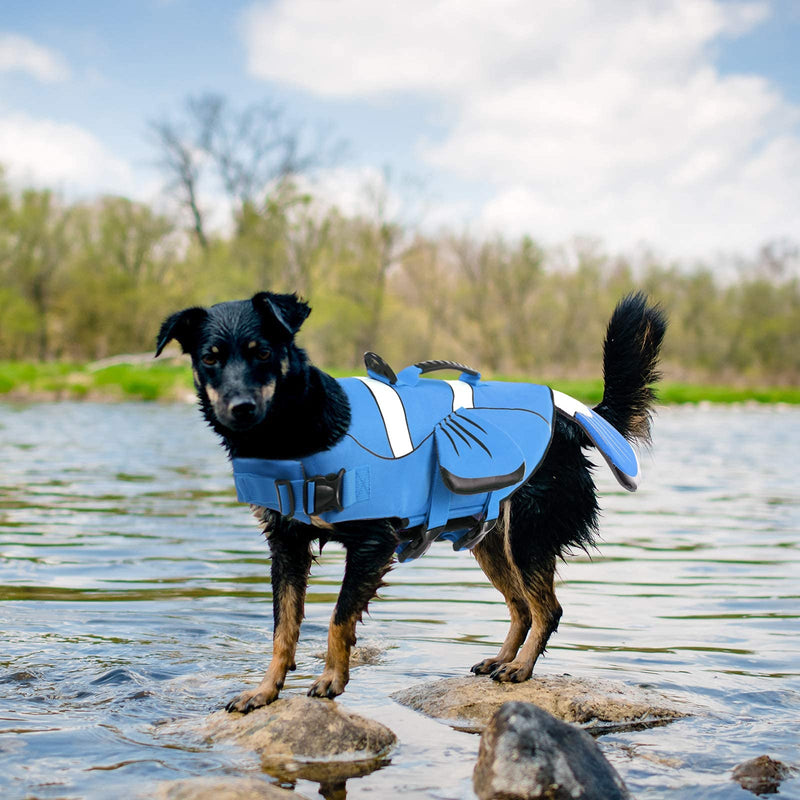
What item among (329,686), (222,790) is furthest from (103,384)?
(222,790)

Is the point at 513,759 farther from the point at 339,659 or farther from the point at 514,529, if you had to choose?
the point at 514,529

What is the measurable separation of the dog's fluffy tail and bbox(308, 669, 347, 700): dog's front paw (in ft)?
8.05

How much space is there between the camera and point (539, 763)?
394cm

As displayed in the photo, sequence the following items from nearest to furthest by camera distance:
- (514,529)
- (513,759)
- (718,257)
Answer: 1. (513,759)
2. (514,529)
3. (718,257)

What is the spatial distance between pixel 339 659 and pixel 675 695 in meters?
1.92

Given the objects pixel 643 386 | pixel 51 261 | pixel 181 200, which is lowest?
pixel 643 386

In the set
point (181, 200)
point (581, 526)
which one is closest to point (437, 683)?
point (581, 526)

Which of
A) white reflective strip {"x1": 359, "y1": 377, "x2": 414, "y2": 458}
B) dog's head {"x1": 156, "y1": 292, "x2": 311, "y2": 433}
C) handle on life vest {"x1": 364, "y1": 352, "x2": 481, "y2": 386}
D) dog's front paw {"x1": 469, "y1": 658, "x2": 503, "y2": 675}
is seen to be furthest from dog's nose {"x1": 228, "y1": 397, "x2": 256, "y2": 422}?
dog's front paw {"x1": 469, "y1": 658, "x2": 503, "y2": 675}

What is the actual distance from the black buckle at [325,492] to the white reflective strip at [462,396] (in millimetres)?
1056

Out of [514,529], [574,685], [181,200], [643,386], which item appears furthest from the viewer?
→ [181,200]

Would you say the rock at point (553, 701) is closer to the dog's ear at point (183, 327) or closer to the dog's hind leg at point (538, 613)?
the dog's hind leg at point (538, 613)

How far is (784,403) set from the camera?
45594mm

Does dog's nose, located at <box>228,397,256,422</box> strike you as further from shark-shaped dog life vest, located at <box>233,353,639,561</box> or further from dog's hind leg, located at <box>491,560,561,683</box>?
dog's hind leg, located at <box>491,560,561,683</box>

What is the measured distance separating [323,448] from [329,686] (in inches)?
47.5
